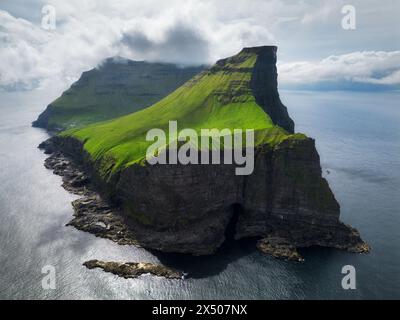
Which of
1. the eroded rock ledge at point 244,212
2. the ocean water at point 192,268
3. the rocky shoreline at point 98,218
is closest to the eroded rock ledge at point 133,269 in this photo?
the ocean water at point 192,268

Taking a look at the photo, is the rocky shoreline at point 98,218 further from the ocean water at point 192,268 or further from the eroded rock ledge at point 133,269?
the eroded rock ledge at point 133,269

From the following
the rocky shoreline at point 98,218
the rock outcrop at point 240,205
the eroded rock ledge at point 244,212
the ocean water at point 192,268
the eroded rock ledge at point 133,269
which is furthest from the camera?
the rocky shoreline at point 98,218

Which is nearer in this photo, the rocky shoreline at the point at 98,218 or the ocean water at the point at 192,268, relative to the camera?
the ocean water at the point at 192,268

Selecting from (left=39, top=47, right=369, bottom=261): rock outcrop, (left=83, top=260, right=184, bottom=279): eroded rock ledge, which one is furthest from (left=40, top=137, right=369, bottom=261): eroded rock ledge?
(left=83, top=260, right=184, bottom=279): eroded rock ledge

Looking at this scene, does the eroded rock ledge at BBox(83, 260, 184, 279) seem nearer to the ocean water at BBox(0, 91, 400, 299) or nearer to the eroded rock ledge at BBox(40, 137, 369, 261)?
the ocean water at BBox(0, 91, 400, 299)
